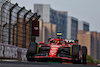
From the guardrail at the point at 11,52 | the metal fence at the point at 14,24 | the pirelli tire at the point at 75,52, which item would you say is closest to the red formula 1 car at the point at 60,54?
the pirelli tire at the point at 75,52

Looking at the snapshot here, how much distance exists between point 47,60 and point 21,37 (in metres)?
10.8

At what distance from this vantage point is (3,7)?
2245 centimetres

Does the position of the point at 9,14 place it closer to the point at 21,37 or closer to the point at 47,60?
the point at 21,37

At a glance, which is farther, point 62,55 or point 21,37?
point 21,37

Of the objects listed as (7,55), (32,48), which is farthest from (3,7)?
(32,48)

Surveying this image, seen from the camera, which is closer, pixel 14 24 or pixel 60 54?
pixel 60 54

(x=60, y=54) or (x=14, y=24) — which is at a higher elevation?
(x=14, y=24)

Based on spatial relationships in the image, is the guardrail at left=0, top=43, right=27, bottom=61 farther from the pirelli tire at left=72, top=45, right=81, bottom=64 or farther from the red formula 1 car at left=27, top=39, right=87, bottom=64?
the pirelli tire at left=72, top=45, right=81, bottom=64

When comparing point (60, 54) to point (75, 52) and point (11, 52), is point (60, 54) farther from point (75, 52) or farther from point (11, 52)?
point (11, 52)

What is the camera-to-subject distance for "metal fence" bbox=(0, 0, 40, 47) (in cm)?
2245

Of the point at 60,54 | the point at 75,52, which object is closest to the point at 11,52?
the point at 60,54

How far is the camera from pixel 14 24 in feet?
83.2

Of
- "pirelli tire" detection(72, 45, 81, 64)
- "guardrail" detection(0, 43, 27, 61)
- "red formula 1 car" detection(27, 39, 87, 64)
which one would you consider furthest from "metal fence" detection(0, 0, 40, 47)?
"pirelli tire" detection(72, 45, 81, 64)

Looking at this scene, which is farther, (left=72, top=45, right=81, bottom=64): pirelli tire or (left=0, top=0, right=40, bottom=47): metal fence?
(left=0, top=0, right=40, bottom=47): metal fence
